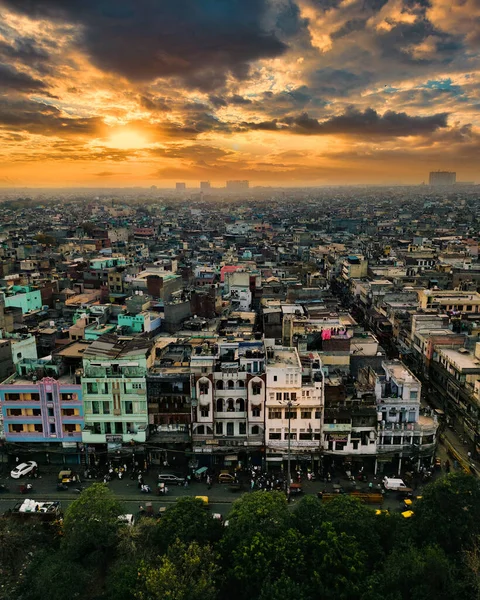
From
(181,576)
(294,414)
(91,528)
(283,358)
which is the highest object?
(283,358)

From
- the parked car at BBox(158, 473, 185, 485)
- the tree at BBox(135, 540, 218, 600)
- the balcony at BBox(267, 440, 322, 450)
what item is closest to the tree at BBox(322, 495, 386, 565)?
the tree at BBox(135, 540, 218, 600)

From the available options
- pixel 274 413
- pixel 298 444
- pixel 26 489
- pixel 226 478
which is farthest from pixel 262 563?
pixel 26 489

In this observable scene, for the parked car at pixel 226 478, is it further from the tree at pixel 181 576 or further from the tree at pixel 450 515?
the tree at pixel 450 515

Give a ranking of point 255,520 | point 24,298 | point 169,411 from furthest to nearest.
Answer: point 24,298, point 169,411, point 255,520

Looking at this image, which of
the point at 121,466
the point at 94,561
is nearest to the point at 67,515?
the point at 94,561

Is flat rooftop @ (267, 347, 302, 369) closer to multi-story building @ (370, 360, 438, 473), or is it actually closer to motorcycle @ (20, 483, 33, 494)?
multi-story building @ (370, 360, 438, 473)

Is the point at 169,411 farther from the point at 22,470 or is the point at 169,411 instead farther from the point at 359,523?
the point at 359,523
